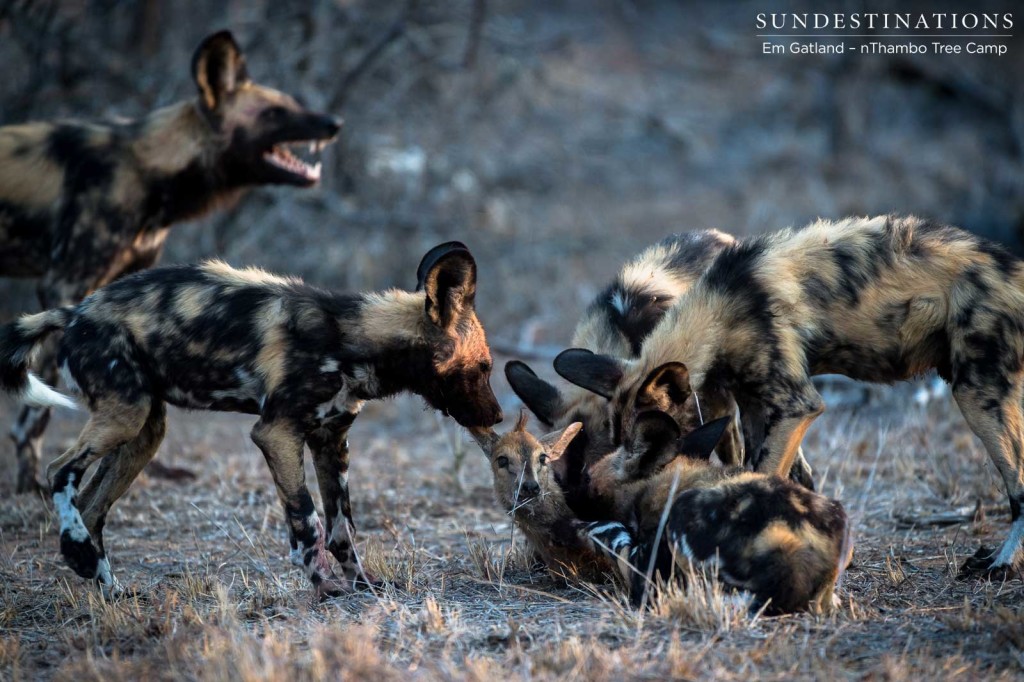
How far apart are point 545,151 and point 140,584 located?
8.08 metres

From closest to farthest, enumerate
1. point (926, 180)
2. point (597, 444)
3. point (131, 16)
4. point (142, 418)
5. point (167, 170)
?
point (142, 418)
point (597, 444)
point (167, 170)
point (131, 16)
point (926, 180)

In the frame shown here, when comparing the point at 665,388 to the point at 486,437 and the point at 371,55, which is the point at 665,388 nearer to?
the point at 486,437

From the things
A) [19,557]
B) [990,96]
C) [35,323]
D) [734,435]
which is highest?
[990,96]

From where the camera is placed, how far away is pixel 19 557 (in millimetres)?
4285

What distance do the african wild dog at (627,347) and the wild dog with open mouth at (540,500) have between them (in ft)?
0.42

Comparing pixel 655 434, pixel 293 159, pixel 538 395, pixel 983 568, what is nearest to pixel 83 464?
pixel 538 395

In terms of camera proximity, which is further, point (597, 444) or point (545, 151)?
point (545, 151)

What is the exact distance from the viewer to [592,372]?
13.3ft

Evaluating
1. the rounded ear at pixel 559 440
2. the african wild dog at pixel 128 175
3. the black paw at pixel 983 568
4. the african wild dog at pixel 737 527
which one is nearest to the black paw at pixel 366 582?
the rounded ear at pixel 559 440

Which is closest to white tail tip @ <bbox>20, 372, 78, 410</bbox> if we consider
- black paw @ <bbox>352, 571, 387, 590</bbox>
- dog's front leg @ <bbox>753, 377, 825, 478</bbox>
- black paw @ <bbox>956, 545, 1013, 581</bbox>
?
black paw @ <bbox>352, 571, 387, 590</bbox>

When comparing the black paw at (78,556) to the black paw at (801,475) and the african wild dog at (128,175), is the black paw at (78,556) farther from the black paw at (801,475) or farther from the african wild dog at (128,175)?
the black paw at (801,475)

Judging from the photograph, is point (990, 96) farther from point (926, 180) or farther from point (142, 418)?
point (142, 418)

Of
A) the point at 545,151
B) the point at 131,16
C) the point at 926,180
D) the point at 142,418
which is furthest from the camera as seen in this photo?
the point at 926,180

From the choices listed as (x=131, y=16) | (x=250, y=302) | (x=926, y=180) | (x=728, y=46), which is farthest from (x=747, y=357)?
(x=728, y=46)
